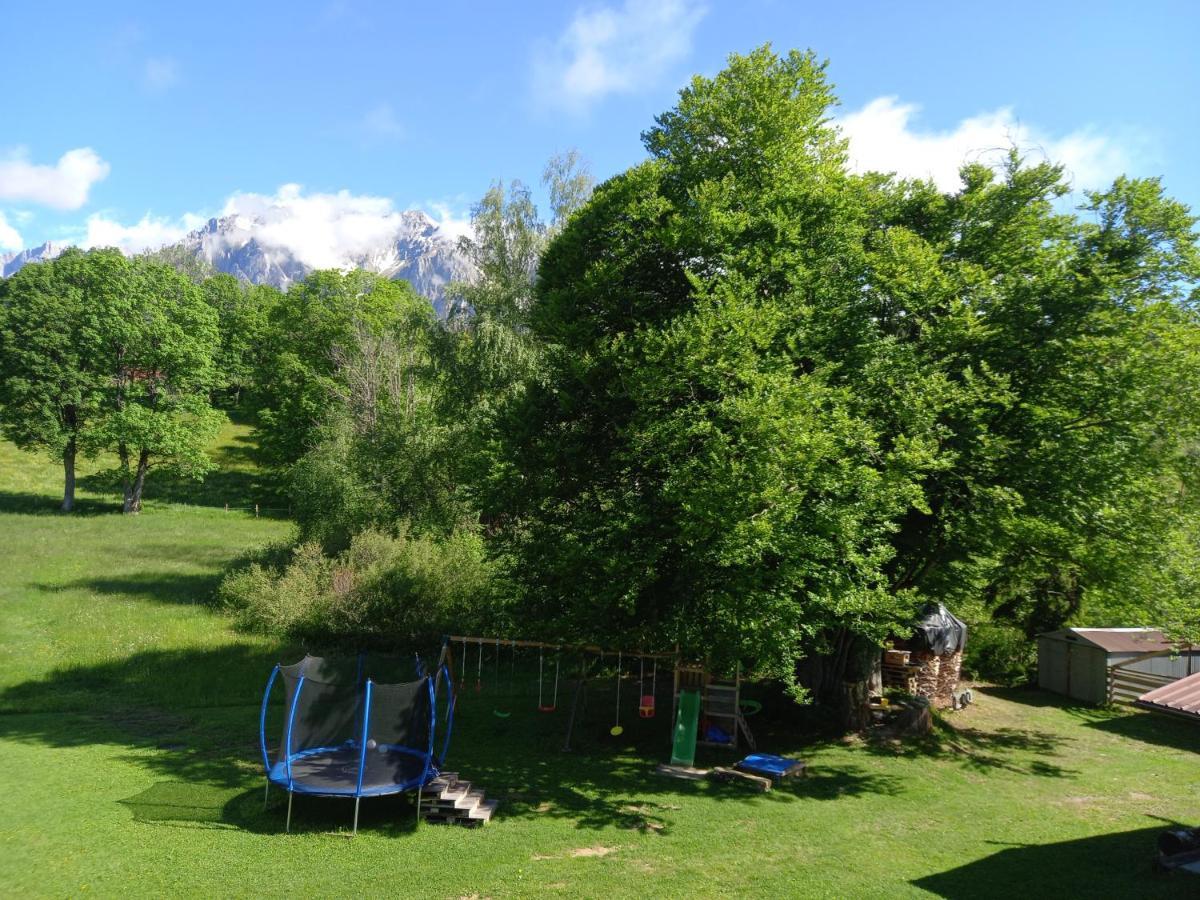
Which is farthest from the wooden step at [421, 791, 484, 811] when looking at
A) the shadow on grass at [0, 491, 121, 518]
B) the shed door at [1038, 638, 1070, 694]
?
the shadow on grass at [0, 491, 121, 518]

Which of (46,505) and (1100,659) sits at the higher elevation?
(46,505)

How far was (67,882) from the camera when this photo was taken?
10656mm

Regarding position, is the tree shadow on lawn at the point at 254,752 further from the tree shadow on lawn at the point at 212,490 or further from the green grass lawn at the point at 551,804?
the tree shadow on lawn at the point at 212,490

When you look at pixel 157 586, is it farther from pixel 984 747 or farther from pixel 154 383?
pixel 984 747

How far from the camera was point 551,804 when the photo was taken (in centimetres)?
1465

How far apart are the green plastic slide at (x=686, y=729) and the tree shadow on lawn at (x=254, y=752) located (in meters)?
0.72

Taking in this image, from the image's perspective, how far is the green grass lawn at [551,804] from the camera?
Answer: 1120 centimetres

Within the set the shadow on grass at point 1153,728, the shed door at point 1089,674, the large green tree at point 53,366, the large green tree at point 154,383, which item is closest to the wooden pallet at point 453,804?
the shadow on grass at point 1153,728

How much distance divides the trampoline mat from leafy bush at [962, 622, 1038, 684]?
68.6 ft

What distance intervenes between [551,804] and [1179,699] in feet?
34.9

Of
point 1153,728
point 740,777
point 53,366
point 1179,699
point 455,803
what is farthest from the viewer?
point 53,366

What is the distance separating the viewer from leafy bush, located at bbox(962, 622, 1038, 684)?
26.7 metres

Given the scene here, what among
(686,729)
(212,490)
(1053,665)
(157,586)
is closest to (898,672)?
(1053,665)

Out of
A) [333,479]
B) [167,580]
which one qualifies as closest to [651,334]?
[333,479]
